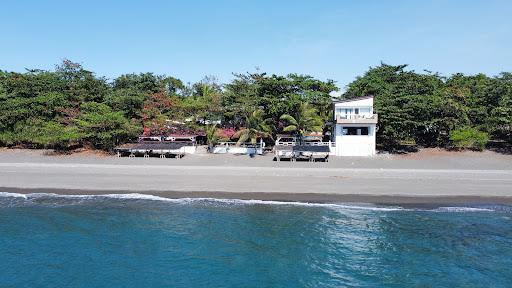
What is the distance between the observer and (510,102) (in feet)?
136

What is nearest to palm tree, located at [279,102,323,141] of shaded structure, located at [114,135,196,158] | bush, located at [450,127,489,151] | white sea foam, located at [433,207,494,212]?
shaded structure, located at [114,135,196,158]

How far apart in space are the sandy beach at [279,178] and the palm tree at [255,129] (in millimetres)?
2942

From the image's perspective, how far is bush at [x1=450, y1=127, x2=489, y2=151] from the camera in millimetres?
40375

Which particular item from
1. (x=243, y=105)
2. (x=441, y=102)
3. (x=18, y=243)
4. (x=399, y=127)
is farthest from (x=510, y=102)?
(x=18, y=243)

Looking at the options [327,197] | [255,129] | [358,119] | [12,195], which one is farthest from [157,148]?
[358,119]

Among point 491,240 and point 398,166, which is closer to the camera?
point 491,240

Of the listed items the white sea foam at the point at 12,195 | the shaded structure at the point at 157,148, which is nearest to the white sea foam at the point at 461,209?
the shaded structure at the point at 157,148

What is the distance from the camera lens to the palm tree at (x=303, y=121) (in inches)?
1647

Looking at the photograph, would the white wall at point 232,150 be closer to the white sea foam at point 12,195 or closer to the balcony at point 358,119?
the balcony at point 358,119

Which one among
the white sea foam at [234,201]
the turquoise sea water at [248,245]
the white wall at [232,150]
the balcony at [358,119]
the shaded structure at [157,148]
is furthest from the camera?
the white wall at [232,150]

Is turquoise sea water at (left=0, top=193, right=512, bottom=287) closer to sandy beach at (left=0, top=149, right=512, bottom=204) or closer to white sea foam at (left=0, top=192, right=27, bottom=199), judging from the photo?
white sea foam at (left=0, top=192, right=27, bottom=199)

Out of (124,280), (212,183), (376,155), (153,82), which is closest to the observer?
(124,280)

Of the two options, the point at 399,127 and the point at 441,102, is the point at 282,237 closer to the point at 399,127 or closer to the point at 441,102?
the point at 399,127

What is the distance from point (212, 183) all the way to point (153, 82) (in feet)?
106
